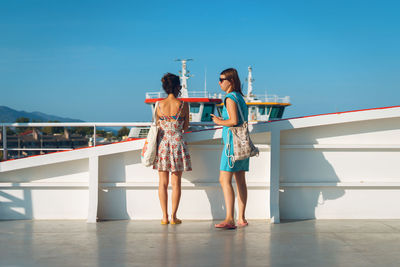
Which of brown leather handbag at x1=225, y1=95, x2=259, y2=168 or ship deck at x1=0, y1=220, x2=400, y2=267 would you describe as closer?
ship deck at x1=0, y1=220, x2=400, y2=267

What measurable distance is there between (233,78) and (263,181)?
4.21 ft

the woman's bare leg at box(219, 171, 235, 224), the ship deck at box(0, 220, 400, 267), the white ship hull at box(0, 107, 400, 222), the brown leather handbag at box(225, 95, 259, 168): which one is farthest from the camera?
the white ship hull at box(0, 107, 400, 222)

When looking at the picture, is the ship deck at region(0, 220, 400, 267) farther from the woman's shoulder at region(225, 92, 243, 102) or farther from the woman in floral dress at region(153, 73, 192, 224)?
the woman's shoulder at region(225, 92, 243, 102)

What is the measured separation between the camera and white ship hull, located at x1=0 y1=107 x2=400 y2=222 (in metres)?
4.73

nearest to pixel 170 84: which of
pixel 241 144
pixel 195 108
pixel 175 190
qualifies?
pixel 241 144

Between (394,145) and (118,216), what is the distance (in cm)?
327

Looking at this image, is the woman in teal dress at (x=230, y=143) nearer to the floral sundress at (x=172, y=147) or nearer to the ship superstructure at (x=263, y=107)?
the floral sundress at (x=172, y=147)

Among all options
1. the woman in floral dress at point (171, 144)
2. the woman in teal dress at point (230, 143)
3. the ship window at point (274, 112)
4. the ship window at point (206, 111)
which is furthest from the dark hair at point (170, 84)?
the ship window at point (274, 112)

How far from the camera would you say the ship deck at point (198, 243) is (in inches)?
124

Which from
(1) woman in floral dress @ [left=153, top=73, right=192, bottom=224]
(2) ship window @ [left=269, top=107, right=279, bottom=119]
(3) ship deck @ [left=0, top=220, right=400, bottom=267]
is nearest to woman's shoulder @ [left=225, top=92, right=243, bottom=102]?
(1) woman in floral dress @ [left=153, top=73, right=192, bottom=224]

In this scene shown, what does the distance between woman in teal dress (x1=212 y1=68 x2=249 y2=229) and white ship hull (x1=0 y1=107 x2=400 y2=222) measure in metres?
0.38

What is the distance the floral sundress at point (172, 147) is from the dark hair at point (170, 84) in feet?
0.66

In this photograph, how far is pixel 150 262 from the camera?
3104 mm

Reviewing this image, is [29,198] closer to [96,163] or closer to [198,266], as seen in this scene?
[96,163]
